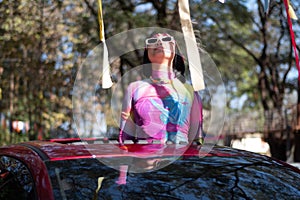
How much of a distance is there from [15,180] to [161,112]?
3.30ft

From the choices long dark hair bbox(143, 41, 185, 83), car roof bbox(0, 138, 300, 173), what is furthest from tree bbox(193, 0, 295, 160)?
car roof bbox(0, 138, 300, 173)

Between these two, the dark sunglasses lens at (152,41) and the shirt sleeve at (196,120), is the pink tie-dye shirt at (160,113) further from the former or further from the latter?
the dark sunglasses lens at (152,41)

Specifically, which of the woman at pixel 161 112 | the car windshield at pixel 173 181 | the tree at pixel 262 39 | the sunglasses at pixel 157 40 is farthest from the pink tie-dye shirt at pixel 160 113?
the tree at pixel 262 39

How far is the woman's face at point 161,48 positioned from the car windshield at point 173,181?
1.10 meters

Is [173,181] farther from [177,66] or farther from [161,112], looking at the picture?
[177,66]

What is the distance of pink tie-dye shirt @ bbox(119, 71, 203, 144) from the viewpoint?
2.89 m

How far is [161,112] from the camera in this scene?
9.57 ft

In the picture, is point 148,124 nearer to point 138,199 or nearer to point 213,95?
point 213,95

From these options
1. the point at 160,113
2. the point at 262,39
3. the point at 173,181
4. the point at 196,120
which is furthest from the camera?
the point at 262,39

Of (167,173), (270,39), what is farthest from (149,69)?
(270,39)

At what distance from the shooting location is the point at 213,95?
2982 mm

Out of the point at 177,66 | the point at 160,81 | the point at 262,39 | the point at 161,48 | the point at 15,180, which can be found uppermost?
the point at 262,39

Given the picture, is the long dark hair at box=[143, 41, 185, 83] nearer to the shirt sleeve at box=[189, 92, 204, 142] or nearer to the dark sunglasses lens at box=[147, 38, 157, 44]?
the dark sunglasses lens at box=[147, 38, 157, 44]

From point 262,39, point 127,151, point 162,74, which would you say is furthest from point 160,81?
point 262,39
